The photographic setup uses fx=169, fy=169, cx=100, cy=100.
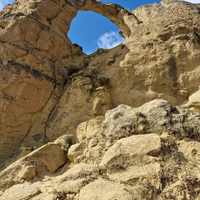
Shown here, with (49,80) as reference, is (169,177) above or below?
below

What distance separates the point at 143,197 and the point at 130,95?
612 centimetres

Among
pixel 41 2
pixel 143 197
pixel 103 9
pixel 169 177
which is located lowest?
pixel 143 197

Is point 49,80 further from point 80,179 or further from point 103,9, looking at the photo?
point 103,9

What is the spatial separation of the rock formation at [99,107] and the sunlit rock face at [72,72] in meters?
0.04

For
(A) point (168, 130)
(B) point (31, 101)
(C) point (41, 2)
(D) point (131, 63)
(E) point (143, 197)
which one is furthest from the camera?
(C) point (41, 2)

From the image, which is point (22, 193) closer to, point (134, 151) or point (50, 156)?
point (50, 156)

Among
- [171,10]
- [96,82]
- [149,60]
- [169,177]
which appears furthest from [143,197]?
[171,10]

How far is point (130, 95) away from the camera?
7.95 metres

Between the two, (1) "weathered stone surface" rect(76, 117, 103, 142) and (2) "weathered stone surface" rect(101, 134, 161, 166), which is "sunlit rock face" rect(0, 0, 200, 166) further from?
(2) "weathered stone surface" rect(101, 134, 161, 166)

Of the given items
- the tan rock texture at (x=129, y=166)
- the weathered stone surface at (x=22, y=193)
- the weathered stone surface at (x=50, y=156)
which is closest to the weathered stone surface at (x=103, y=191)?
the tan rock texture at (x=129, y=166)

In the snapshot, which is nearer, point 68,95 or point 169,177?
point 169,177

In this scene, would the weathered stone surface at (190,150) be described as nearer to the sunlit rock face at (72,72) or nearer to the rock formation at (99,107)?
the rock formation at (99,107)

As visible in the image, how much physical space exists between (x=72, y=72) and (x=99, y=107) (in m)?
3.18

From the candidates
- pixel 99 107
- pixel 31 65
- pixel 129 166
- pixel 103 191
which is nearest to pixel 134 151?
pixel 129 166
